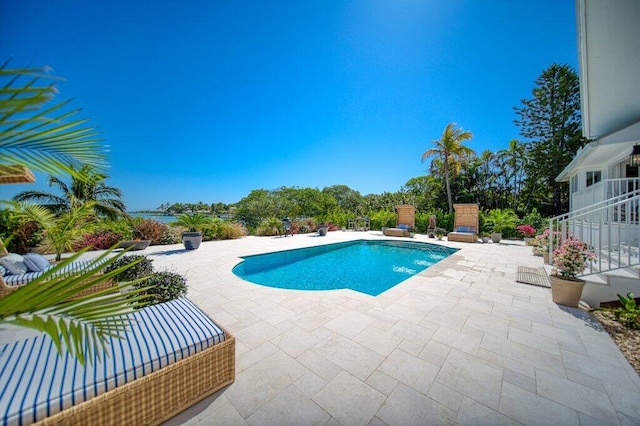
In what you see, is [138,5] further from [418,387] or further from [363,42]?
[418,387]

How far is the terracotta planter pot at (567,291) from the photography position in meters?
3.54

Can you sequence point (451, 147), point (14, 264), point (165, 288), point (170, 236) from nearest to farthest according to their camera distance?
point (165, 288) → point (14, 264) → point (170, 236) → point (451, 147)

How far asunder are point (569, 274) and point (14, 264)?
895cm

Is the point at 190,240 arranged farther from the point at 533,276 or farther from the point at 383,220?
the point at 383,220

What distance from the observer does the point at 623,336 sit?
2834 millimetres

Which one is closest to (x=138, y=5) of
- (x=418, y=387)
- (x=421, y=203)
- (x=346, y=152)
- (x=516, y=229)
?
(x=418, y=387)

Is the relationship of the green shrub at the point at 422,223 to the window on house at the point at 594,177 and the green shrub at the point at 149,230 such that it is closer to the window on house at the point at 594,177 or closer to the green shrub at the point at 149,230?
the window on house at the point at 594,177

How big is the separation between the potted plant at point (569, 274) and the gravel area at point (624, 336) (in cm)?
33

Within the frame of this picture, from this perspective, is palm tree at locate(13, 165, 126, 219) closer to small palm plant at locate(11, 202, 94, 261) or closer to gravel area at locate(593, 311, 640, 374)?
small palm plant at locate(11, 202, 94, 261)

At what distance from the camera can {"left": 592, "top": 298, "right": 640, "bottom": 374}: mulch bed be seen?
2.46m

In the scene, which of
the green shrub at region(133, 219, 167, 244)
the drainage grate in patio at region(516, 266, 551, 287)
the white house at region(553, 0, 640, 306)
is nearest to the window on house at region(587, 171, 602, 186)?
the white house at region(553, 0, 640, 306)

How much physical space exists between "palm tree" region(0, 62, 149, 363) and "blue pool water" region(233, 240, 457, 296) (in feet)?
15.5

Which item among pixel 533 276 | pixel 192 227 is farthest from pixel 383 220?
pixel 192 227

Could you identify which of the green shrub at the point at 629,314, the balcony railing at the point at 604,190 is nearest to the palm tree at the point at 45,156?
the green shrub at the point at 629,314
